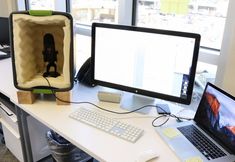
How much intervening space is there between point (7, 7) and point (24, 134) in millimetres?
1985

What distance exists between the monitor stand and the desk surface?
0.05m

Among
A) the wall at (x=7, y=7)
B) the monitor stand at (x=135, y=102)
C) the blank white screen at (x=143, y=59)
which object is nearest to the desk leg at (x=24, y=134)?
the blank white screen at (x=143, y=59)

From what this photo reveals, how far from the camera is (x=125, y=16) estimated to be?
76.2 inches

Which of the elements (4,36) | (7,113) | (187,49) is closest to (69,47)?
(187,49)

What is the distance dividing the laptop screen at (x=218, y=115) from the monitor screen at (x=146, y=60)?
10 centimetres

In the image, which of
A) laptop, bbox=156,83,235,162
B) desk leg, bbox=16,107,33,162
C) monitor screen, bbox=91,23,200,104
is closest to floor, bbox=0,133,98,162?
desk leg, bbox=16,107,33,162

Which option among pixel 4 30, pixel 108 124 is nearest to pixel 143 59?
pixel 108 124

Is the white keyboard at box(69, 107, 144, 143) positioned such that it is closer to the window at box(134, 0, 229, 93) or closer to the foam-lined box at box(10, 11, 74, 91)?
the foam-lined box at box(10, 11, 74, 91)

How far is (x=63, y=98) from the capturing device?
1.45 m

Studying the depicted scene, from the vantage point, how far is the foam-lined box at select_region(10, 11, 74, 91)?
1.38 meters

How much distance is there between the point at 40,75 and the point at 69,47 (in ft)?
1.19

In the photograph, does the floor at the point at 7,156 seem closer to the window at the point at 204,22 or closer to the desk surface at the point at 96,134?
the desk surface at the point at 96,134

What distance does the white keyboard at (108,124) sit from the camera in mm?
1175

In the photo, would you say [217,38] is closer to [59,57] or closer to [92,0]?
[59,57]
